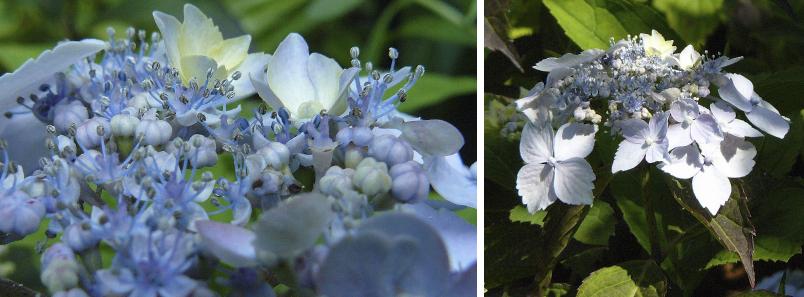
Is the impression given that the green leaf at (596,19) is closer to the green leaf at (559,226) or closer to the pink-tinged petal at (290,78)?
the green leaf at (559,226)

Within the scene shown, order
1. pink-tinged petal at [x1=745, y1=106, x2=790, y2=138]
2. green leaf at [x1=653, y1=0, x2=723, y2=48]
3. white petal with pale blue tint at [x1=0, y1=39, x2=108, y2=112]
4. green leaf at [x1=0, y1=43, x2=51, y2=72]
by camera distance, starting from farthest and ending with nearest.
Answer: green leaf at [x1=0, y1=43, x2=51, y2=72]
green leaf at [x1=653, y1=0, x2=723, y2=48]
pink-tinged petal at [x1=745, y1=106, x2=790, y2=138]
white petal with pale blue tint at [x1=0, y1=39, x2=108, y2=112]

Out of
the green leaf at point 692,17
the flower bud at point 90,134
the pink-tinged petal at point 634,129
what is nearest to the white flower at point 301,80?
the flower bud at point 90,134

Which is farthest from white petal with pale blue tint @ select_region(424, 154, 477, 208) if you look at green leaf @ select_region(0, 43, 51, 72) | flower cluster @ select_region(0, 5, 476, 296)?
green leaf @ select_region(0, 43, 51, 72)

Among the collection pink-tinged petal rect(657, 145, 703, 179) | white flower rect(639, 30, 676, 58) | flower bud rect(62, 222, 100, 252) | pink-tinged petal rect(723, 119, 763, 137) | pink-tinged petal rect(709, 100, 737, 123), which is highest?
flower bud rect(62, 222, 100, 252)

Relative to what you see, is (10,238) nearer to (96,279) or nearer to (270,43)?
(96,279)

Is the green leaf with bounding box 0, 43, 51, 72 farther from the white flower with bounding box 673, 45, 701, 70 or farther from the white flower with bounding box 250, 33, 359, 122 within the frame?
the white flower with bounding box 673, 45, 701, 70
